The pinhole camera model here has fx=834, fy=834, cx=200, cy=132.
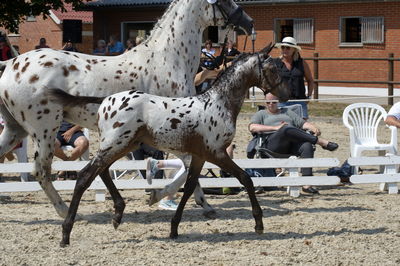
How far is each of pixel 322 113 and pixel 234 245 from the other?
1277cm

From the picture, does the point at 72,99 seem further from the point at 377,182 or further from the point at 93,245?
the point at 377,182

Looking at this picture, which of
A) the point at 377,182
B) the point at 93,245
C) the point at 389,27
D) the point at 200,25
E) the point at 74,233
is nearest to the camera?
the point at 93,245

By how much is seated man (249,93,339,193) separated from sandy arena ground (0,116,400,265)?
0.59 metres

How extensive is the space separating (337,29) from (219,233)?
76.6 ft

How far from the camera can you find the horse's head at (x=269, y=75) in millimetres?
7930

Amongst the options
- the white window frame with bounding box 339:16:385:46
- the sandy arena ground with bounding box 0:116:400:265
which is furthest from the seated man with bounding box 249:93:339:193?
the white window frame with bounding box 339:16:385:46

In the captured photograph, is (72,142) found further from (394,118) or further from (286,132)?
(394,118)

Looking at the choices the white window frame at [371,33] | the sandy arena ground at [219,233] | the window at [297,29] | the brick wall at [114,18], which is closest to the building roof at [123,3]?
the brick wall at [114,18]

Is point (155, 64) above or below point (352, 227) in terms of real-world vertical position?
above

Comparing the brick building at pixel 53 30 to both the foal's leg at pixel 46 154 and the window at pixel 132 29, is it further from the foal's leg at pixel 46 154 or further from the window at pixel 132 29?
the foal's leg at pixel 46 154

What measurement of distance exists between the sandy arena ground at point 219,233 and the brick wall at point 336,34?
1923 cm

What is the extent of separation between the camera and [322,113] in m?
19.8

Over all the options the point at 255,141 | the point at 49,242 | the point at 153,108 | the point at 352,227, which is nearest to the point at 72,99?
the point at 153,108

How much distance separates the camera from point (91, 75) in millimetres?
8047
